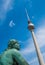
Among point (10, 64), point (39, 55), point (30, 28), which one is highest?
point (30, 28)

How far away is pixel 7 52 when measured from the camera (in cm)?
1220

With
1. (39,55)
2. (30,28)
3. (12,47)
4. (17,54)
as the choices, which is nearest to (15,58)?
(17,54)

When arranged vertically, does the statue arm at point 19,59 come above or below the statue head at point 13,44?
below

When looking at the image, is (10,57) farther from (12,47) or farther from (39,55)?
(39,55)

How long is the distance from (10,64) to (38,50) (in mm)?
47071

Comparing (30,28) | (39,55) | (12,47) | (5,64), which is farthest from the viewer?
Result: (30,28)

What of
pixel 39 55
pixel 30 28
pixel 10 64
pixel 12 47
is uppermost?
pixel 30 28

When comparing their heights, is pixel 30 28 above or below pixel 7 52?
above

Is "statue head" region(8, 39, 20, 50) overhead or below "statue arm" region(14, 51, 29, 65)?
overhead

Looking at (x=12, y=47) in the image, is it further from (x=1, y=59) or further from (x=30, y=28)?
(x=30, y=28)

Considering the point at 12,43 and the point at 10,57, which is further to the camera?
the point at 12,43

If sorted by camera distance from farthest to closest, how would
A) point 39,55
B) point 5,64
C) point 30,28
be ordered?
point 30,28, point 39,55, point 5,64

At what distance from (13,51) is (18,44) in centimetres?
120

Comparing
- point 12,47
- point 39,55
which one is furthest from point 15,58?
point 39,55
